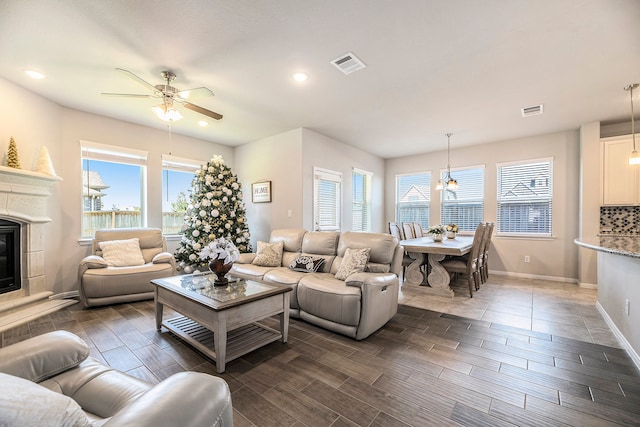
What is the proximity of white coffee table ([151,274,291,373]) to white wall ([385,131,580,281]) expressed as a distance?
4996mm

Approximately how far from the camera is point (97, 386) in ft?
3.74

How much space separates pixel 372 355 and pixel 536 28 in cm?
306

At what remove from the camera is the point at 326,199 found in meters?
5.36

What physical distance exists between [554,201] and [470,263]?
104 inches

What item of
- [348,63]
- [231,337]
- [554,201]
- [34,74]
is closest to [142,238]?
[34,74]

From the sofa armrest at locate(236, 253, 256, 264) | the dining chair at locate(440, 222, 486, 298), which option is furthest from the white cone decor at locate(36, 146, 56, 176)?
the dining chair at locate(440, 222, 486, 298)

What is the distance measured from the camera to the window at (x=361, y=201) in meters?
6.19

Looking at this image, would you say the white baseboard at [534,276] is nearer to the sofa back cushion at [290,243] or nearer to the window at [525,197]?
the window at [525,197]

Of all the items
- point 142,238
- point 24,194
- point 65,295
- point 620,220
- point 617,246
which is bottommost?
point 65,295

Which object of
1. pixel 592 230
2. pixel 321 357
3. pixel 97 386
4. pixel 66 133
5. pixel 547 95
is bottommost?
pixel 321 357

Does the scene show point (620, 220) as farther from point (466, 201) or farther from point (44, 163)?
point (44, 163)

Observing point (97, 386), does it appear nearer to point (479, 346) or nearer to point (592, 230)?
point (479, 346)

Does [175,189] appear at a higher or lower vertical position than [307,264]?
higher

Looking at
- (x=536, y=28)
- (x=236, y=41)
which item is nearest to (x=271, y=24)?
(x=236, y=41)
